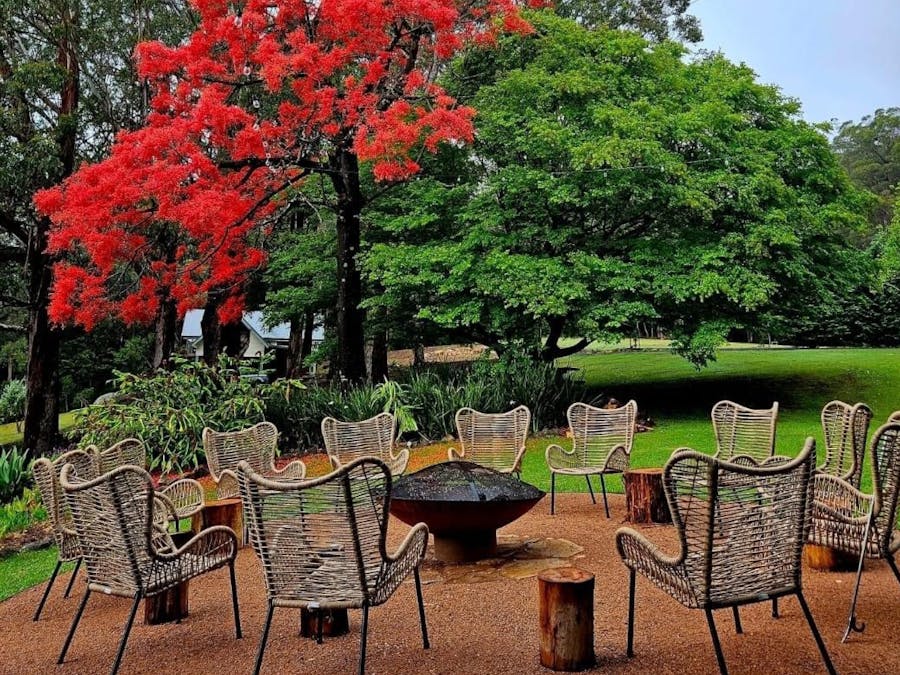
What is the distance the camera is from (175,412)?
32.3ft

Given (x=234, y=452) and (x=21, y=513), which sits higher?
(x=234, y=452)

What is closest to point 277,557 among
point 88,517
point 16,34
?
point 88,517

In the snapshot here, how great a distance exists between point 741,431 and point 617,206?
670cm

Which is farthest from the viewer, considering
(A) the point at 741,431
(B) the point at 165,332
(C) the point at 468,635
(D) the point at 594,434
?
(B) the point at 165,332

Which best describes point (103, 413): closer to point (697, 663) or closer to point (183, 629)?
point (183, 629)

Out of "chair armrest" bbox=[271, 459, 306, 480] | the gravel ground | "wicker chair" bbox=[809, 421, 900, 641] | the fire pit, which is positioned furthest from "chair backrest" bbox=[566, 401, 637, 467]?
"wicker chair" bbox=[809, 421, 900, 641]

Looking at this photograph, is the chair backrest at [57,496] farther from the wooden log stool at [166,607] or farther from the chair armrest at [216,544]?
the chair armrest at [216,544]

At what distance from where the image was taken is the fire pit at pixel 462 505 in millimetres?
4777

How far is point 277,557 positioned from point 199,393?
758cm

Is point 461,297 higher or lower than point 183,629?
higher

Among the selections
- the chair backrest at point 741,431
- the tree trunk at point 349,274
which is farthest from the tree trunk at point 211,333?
the chair backrest at point 741,431

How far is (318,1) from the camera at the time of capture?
1118 centimetres

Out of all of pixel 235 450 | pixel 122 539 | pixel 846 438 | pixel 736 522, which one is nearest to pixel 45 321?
pixel 235 450

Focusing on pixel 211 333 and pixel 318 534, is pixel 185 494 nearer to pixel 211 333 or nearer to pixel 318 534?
pixel 318 534
